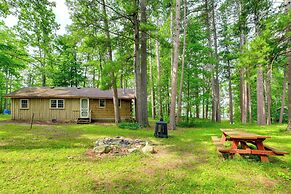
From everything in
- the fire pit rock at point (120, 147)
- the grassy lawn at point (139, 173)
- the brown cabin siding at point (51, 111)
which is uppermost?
the brown cabin siding at point (51, 111)

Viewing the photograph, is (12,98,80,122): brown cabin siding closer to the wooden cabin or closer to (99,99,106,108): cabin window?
the wooden cabin

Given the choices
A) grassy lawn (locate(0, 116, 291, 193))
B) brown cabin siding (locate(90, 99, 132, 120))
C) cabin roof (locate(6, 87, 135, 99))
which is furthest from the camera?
brown cabin siding (locate(90, 99, 132, 120))

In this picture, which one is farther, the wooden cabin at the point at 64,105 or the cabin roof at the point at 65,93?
the wooden cabin at the point at 64,105

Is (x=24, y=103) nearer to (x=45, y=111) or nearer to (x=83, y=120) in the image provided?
(x=45, y=111)

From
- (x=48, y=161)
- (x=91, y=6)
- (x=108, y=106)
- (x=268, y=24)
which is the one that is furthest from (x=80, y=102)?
(x=268, y=24)

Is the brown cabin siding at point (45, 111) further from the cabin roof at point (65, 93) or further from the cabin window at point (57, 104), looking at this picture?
the cabin roof at point (65, 93)

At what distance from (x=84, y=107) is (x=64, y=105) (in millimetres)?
1743

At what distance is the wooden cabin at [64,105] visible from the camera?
16219 mm

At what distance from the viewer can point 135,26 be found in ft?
37.7

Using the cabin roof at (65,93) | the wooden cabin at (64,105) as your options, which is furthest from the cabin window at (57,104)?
the cabin roof at (65,93)

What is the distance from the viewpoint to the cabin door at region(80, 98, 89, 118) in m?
16.8

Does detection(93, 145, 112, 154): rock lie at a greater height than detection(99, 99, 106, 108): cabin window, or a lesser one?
lesser

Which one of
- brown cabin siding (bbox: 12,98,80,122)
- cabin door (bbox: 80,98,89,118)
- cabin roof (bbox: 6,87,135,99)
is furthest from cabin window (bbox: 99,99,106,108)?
brown cabin siding (bbox: 12,98,80,122)

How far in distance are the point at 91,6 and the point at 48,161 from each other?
955 cm
